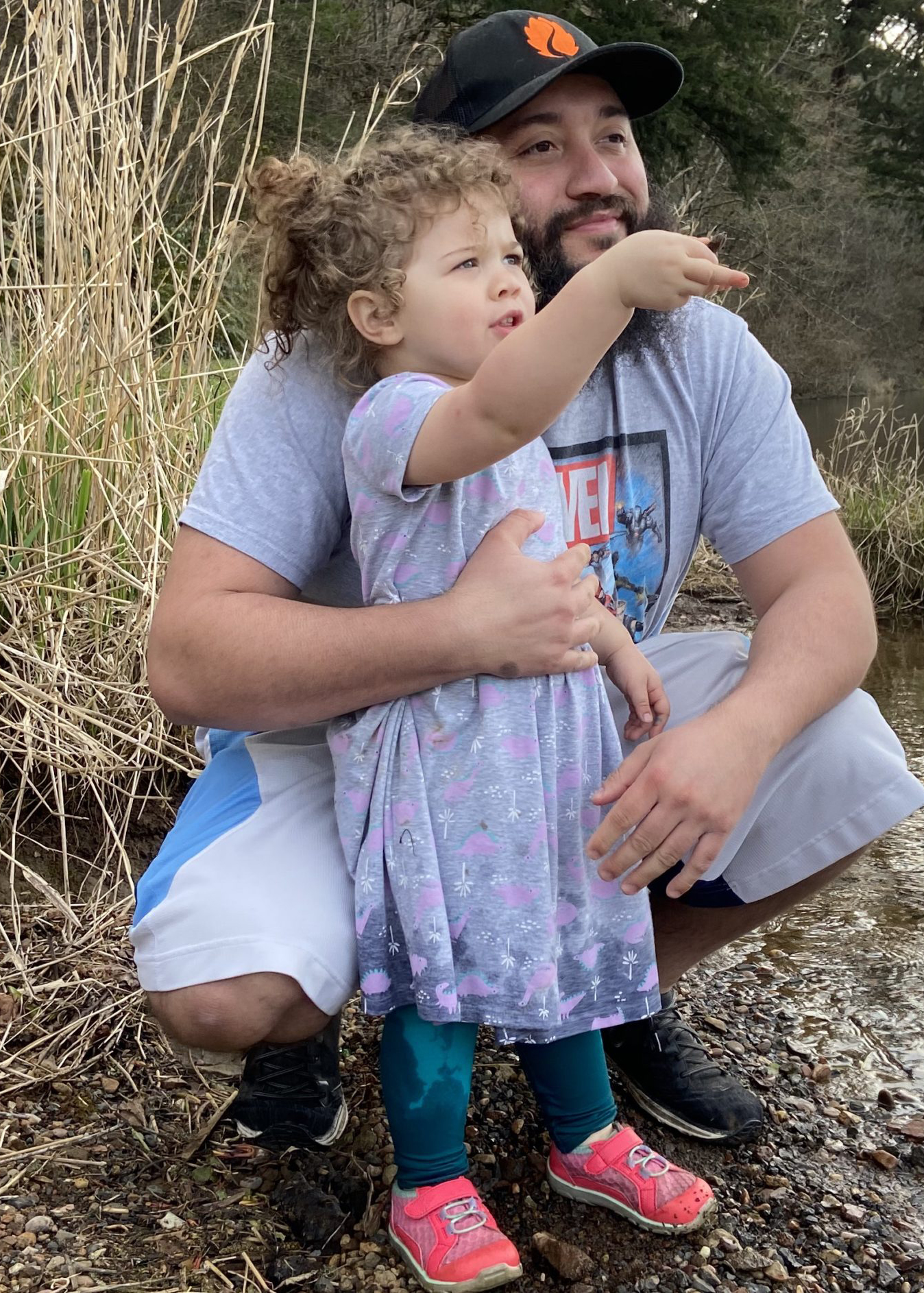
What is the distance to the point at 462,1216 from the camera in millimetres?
1397

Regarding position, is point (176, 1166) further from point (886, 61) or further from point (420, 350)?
point (886, 61)

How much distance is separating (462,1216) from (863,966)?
1.18m

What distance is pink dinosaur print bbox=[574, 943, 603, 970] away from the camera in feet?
4.71

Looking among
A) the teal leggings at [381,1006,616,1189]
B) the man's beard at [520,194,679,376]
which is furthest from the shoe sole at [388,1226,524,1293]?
the man's beard at [520,194,679,376]

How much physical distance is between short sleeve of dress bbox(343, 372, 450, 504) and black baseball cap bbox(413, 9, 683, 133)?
806 mm

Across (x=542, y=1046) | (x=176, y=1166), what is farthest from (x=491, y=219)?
(x=176, y=1166)

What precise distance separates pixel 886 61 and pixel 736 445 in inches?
982

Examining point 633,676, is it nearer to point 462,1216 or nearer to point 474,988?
point 474,988

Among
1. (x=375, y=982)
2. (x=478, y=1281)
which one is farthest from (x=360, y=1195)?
(x=375, y=982)

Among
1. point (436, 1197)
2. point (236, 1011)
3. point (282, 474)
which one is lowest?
point (436, 1197)

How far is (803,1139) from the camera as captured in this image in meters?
1.74

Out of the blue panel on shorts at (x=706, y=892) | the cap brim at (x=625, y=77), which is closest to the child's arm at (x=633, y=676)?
the blue panel on shorts at (x=706, y=892)

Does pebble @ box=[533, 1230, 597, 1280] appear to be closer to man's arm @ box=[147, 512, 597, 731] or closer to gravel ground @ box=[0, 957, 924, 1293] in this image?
gravel ground @ box=[0, 957, 924, 1293]

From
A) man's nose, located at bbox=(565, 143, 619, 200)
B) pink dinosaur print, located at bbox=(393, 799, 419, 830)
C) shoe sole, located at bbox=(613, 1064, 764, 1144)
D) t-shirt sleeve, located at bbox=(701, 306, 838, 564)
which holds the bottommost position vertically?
shoe sole, located at bbox=(613, 1064, 764, 1144)
